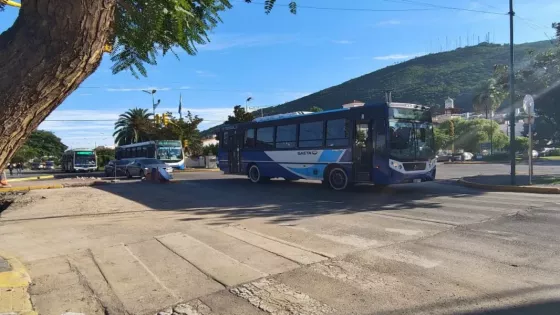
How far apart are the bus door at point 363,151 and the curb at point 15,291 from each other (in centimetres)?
1177

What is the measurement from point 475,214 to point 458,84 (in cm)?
14594

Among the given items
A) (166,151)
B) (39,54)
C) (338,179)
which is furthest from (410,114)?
(166,151)

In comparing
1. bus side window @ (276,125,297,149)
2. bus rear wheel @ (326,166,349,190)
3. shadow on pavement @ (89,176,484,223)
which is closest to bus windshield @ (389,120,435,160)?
shadow on pavement @ (89,176,484,223)

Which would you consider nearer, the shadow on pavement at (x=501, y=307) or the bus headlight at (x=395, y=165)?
the shadow on pavement at (x=501, y=307)

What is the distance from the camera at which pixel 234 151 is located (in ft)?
76.1

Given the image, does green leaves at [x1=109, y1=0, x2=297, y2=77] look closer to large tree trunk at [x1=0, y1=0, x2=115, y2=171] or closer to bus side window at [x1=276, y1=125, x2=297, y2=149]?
large tree trunk at [x1=0, y1=0, x2=115, y2=171]

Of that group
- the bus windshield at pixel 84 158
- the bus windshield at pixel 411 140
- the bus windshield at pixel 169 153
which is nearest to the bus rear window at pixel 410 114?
the bus windshield at pixel 411 140

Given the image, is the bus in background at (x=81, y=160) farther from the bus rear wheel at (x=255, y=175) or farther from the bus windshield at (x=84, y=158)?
the bus rear wheel at (x=255, y=175)

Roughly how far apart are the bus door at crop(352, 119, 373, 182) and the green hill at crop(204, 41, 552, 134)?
10615 cm

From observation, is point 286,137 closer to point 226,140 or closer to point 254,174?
point 254,174

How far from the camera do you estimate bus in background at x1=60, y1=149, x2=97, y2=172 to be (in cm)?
5178

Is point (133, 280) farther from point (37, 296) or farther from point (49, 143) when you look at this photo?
point (49, 143)

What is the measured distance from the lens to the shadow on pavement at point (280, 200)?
11742 mm

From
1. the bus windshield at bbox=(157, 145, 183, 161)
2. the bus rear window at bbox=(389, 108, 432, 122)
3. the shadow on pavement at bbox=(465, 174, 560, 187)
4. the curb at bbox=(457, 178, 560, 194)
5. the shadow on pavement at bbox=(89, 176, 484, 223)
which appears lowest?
the shadow on pavement at bbox=(89, 176, 484, 223)
